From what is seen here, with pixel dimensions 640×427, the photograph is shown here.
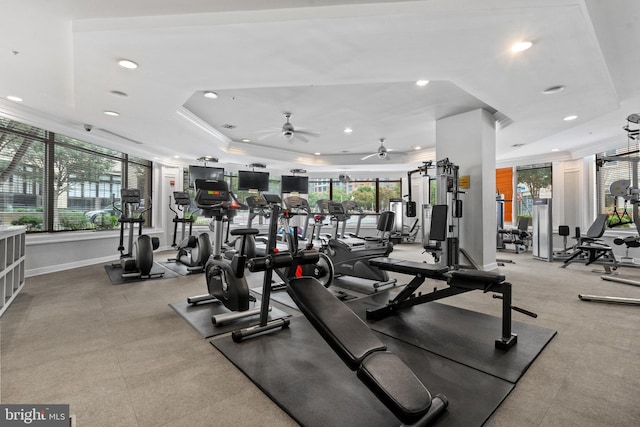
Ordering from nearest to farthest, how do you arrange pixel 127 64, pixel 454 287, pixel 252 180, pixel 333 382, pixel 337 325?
pixel 337 325
pixel 333 382
pixel 454 287
pixel 127 64
pixel 252 180

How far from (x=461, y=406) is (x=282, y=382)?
1073mm

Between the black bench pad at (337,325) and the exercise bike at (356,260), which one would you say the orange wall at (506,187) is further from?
the black bench pad at (337,325)

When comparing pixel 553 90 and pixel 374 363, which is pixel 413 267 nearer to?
pixel 374 363

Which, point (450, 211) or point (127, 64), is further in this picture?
point (450, 211)

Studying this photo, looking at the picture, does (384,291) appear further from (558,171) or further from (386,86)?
(558,171)

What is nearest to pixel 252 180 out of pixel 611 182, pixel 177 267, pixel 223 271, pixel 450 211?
pixel 177 267

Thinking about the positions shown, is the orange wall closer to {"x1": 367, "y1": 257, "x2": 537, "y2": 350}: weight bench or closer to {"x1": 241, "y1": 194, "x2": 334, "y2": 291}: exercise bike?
{"x1": 241, "y1": 194, "x2": 334, "y2": 291}: exercise bike

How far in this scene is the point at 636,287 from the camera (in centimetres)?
453

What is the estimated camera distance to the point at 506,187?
9.64 m

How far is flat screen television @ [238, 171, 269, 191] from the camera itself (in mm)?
9938

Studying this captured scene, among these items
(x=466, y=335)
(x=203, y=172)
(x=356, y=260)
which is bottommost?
(x=466, y=335)

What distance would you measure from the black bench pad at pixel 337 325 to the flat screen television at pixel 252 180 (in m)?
8.29

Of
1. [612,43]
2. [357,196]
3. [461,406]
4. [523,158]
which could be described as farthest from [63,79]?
[523,158]

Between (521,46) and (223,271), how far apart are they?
3773 mm
